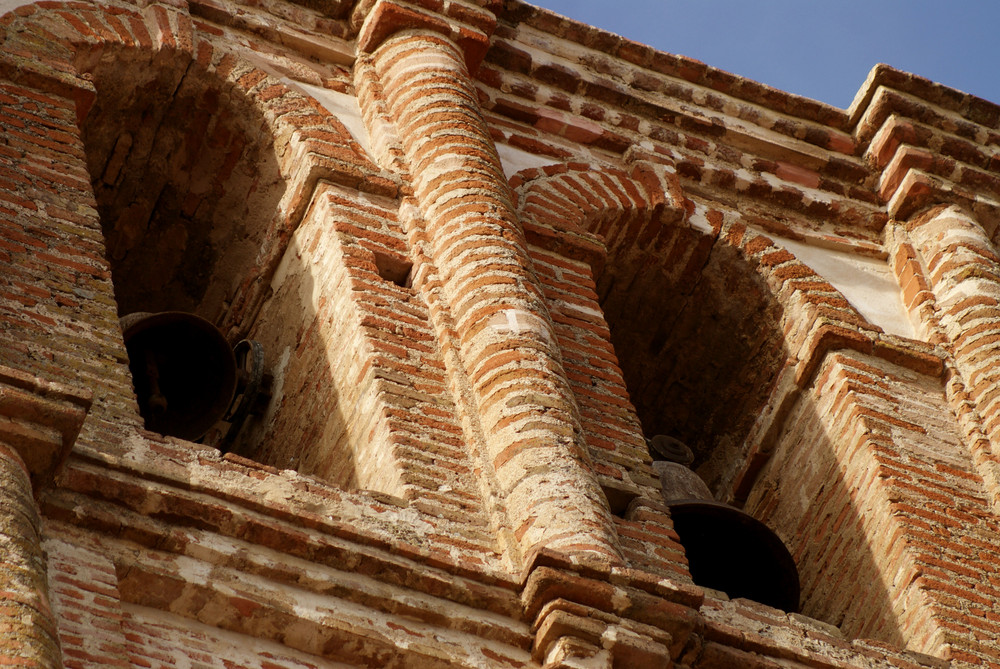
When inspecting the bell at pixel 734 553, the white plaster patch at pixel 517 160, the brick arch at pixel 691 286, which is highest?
the white plaster patch at pixel 517 160

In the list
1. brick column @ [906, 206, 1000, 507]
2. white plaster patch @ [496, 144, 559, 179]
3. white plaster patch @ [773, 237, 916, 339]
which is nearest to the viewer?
brick column @ [906, 206, 1000, 507]

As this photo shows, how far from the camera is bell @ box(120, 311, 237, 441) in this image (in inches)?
288

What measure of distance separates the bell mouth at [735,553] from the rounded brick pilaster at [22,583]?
3197mm

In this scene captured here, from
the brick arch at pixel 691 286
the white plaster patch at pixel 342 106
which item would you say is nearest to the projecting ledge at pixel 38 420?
the white plaster patch at pixel 342 106

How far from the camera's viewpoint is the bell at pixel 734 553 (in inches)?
282

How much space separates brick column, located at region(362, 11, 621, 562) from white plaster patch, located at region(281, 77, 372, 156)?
110mm

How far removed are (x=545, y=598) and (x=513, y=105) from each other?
472 cm

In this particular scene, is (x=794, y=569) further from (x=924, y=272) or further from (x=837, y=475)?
(x=924, y=272)

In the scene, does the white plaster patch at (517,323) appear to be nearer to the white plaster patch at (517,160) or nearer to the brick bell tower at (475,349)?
the brick bell tower at (475,349)

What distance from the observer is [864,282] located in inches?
380

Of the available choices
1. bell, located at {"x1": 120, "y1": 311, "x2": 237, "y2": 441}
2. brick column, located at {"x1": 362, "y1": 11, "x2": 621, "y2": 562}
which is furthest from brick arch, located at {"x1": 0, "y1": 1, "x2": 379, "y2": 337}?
bell, located at {"x1": 120, "y1": 311, "x2": 237, "y2": 441}

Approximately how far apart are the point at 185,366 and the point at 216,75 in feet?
5.89

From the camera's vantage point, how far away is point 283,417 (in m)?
7.53

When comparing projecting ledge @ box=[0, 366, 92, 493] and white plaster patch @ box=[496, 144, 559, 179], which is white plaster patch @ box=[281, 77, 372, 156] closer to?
white plaster patch @ box=[496, 144, 559, 179]
